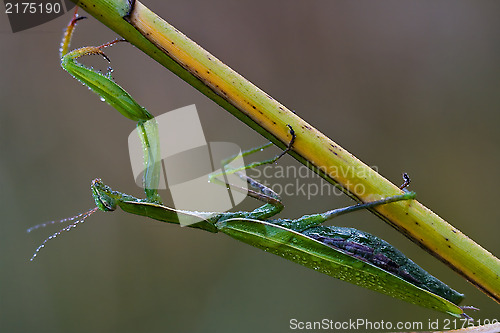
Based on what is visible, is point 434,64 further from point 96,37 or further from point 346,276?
point 96,37

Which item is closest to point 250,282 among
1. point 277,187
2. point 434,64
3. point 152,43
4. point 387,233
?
point 277,187

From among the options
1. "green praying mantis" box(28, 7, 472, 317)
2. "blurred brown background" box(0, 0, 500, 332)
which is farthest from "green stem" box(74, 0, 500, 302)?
"blurred brown background" box(0, 0, 500, 332)

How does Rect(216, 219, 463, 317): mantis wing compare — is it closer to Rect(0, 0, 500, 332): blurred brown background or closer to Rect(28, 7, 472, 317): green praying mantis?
Rect(28, 7, 472, 317): green praying mantis

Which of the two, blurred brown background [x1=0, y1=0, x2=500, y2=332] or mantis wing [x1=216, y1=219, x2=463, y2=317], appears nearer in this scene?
mantis wing [x1=216, y1=219, x2=463, y2=317]

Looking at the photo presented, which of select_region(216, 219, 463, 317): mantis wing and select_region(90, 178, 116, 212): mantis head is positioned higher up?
select_region(90, 178, 116, 212): mantis head

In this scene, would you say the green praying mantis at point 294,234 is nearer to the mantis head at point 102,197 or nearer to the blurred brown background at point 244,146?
the mantis head at point 102,197

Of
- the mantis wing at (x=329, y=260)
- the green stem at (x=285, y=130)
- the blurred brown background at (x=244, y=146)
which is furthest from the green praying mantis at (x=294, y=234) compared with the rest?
the blurred brown background at (x=244, y=146)

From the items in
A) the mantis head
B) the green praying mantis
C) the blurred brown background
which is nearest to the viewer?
the green praying mantis

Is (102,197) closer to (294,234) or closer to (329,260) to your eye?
(294,234)
